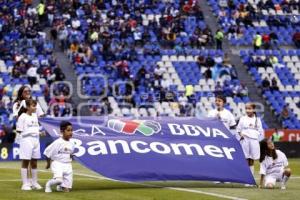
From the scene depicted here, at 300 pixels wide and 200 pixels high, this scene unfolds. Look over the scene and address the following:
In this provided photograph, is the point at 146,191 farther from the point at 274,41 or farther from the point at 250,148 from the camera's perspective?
the point at 274,41

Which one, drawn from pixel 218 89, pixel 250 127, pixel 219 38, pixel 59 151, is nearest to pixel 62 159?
pixel 59 151

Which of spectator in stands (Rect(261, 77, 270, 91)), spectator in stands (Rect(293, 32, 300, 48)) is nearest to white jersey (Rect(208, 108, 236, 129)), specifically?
spectator in stands (Rect(261, 77, 270, 91))

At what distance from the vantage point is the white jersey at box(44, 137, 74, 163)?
1572 cm

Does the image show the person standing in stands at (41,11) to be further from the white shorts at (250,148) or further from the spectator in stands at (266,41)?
the white shorts at (250,148)

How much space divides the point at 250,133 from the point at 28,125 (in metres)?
5.45

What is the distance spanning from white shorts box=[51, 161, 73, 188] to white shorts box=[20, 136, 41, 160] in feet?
2.47

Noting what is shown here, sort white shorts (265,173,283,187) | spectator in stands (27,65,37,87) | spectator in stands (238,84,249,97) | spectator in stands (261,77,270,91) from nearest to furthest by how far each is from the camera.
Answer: white shorts (265,173,283,187) → spectator in stands (27,65,37,87) → spectator in stands (238,84,249,97) → spectator in stands (261,77,270,91)

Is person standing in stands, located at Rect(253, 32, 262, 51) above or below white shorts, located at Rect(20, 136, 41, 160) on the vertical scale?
above

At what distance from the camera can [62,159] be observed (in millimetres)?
15750

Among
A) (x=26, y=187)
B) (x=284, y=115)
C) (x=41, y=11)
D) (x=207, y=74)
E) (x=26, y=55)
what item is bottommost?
(x=284, y=115)

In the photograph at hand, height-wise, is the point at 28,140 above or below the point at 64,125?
below

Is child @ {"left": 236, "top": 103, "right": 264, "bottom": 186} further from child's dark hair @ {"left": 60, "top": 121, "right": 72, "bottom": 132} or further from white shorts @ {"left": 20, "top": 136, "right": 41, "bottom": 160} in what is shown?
white shorts @ {"left": 20, "top": 136, "right": 41, "bottom": 160}

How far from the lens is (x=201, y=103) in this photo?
3797 centimetres

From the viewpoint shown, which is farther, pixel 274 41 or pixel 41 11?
pixel 274 41
